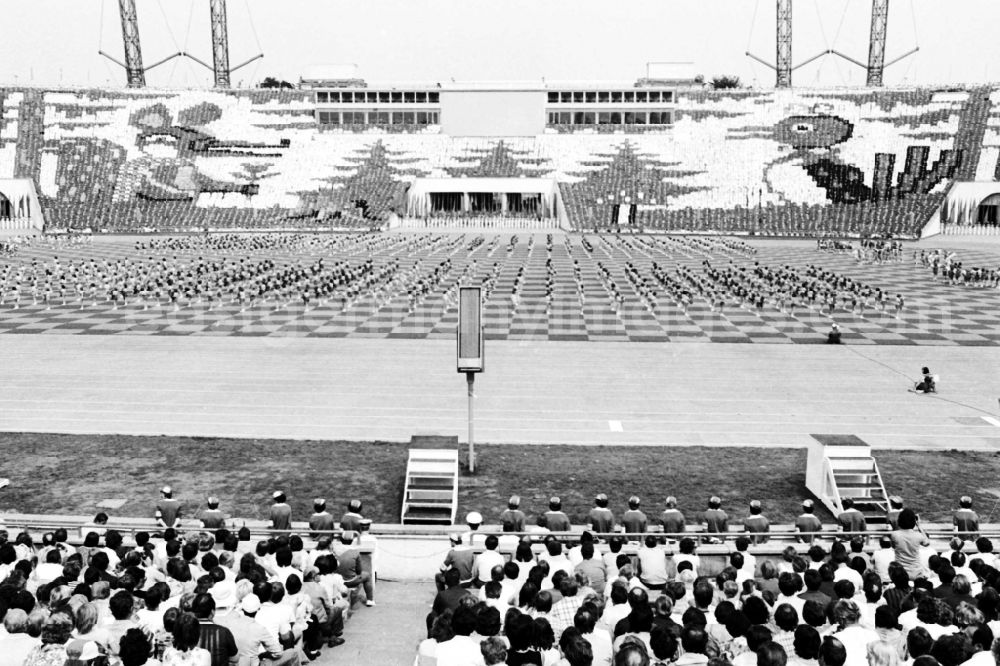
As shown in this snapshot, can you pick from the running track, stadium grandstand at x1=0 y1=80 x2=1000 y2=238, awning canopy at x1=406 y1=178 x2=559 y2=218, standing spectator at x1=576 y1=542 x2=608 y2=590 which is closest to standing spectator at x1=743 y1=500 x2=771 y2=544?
standing spectator at x1=576 y1=542 x2=608 y2=590

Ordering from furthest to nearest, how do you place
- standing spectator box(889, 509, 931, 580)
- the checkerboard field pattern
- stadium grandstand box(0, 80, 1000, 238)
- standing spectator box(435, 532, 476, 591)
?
stadium grandstand box(0, 80, 1000, 238), the checkerboard field pattern, standing spectator box(889, 509, 931, 580), standing spectator box(435, 532, 476, 591)

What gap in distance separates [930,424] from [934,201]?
265 ft

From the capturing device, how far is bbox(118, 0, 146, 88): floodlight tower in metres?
125

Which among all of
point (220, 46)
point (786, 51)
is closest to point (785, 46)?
point (786, 51)

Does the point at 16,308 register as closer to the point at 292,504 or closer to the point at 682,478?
the point at 292,504

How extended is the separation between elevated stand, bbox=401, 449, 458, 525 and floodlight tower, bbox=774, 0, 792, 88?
408 feet

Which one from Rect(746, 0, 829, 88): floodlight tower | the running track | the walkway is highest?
Rect(746, 0, 829, 88): floodlight tower

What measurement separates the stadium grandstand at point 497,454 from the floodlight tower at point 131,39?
6035 cm

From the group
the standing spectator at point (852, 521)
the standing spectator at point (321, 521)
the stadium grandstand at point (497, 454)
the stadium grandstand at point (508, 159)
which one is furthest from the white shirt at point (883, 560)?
the stadium grandstand at point (508, 159)

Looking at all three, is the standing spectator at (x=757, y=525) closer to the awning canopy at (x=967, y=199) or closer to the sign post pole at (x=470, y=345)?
the sign post pole at (x=470, y=345)

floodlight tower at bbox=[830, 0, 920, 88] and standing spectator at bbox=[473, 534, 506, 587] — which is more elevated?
floodlight tower at bbox=[830, 0, 920, 88]

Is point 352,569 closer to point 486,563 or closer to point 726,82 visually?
point 486,563

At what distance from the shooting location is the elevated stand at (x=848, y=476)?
14.2 metres

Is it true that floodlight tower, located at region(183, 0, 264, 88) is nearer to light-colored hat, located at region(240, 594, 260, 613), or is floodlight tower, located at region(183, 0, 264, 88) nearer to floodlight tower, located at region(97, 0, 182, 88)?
floodlight tower, located at region(97, 0, 182, 88)
